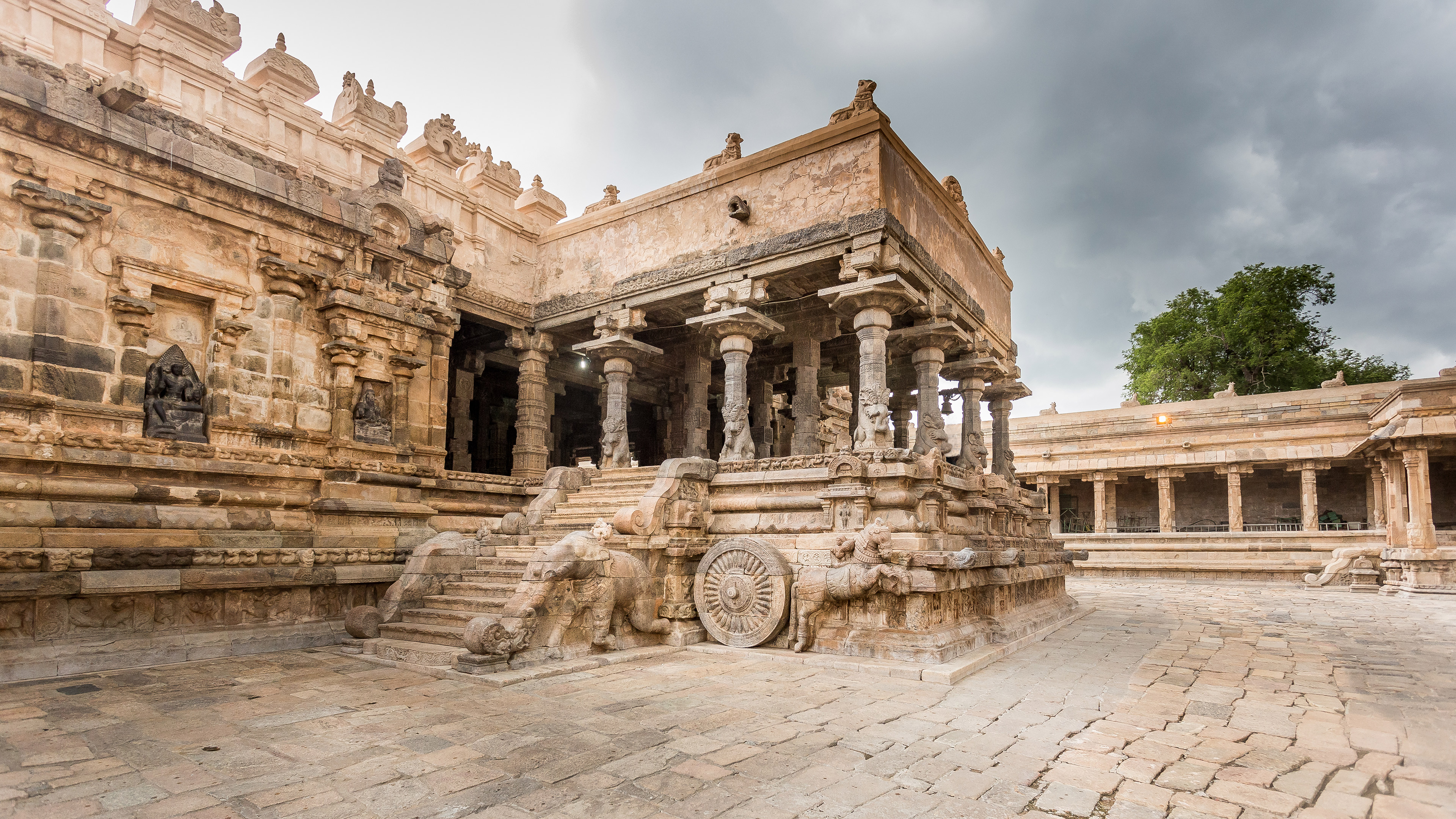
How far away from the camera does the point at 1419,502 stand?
59.5ft

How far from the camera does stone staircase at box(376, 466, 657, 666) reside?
7.07 meters

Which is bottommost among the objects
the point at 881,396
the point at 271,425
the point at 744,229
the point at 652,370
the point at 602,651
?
the point at 602,651

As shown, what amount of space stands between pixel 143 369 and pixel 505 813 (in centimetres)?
705

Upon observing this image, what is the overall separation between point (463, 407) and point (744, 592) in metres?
9.38

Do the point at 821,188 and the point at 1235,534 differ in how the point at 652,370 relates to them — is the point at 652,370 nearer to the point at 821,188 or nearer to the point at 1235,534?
the point at 821,188

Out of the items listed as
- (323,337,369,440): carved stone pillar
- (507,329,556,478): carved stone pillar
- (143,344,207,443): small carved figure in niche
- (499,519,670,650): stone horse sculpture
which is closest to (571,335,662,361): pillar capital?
(507,329,556,478): carved stone pillar

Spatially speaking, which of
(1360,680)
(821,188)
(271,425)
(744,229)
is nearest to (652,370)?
(744,229)

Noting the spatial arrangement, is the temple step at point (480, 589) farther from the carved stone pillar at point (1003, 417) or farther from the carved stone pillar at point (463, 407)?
the carved stone pillar at point (1003, 417)

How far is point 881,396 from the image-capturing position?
983 centimetres

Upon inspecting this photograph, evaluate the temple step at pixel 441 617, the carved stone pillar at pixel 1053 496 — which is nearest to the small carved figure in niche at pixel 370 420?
the temple step at pixel 441 617

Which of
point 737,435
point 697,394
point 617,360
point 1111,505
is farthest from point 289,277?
point 1111,505

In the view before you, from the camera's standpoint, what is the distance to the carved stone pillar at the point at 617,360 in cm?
1215

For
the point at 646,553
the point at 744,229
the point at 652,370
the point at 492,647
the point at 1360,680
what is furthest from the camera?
the point at 652,370

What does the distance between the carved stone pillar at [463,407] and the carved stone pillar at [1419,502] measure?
865 inches
